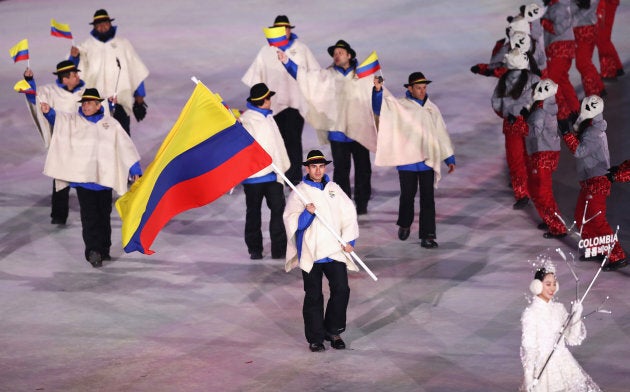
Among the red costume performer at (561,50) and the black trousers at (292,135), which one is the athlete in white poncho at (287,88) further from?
the red costume performer at (561,50)

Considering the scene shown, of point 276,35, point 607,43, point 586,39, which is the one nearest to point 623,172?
point 276,35

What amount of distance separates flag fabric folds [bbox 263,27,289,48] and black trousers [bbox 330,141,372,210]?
4.22 feet

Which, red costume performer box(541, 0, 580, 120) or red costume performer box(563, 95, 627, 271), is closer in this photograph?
red costume performer box(563, 95, 627, 271)

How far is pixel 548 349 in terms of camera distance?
9938 millimetres

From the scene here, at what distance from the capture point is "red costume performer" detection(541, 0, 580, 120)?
18.1 meters

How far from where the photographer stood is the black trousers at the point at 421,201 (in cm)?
1473

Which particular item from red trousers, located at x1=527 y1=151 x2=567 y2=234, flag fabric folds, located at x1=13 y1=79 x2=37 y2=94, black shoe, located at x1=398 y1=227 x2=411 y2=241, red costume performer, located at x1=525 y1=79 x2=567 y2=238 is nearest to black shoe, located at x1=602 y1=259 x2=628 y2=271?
red costume performer, located at x1=525 y1=79 x2=567 y2=238

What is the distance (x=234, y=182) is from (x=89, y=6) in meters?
15.4

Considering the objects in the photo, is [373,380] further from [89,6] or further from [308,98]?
[89,6]

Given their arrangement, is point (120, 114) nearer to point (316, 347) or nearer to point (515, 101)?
point (515, 101)

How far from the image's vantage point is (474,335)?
39.4 ft

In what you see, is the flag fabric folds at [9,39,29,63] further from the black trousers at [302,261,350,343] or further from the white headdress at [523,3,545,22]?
the white headdress at [523,3,545,22]

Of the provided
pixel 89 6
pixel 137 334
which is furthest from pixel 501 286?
pixel 89 6

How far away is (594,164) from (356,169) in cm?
325
